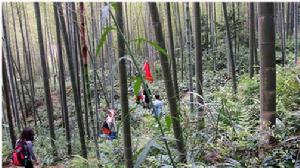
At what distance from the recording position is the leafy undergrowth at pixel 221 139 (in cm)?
178

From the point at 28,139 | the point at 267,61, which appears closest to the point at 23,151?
the point at 28,139

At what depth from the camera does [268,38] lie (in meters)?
2.53

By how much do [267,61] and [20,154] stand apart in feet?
9.84

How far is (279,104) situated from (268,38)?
1.28 meters

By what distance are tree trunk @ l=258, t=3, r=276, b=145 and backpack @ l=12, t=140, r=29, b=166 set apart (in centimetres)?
275

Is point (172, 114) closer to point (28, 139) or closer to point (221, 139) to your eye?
point (221, 139)

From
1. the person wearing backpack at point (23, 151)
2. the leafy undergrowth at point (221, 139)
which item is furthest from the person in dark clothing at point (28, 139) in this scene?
→ the leafy undergrowth at point (221, 139)

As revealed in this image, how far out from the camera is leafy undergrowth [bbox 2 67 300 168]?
5.86 feet

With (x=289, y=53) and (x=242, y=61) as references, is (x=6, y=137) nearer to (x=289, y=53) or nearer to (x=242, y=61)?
(x=242, y=61)

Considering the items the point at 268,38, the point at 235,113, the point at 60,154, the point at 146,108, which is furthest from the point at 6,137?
the point at 268,38

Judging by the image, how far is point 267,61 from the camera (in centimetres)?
255

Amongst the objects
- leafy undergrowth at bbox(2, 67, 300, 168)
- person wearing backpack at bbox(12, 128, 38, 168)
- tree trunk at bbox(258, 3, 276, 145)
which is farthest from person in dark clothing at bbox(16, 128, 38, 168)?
tree trunk at bbox(258, 3, 276, 145)

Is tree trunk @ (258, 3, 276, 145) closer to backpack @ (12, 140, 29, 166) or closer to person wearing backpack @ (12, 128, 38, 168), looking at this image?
person wearing backpack @ (12, 128, 38, 168)

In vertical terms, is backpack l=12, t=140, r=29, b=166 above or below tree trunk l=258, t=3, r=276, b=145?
below
